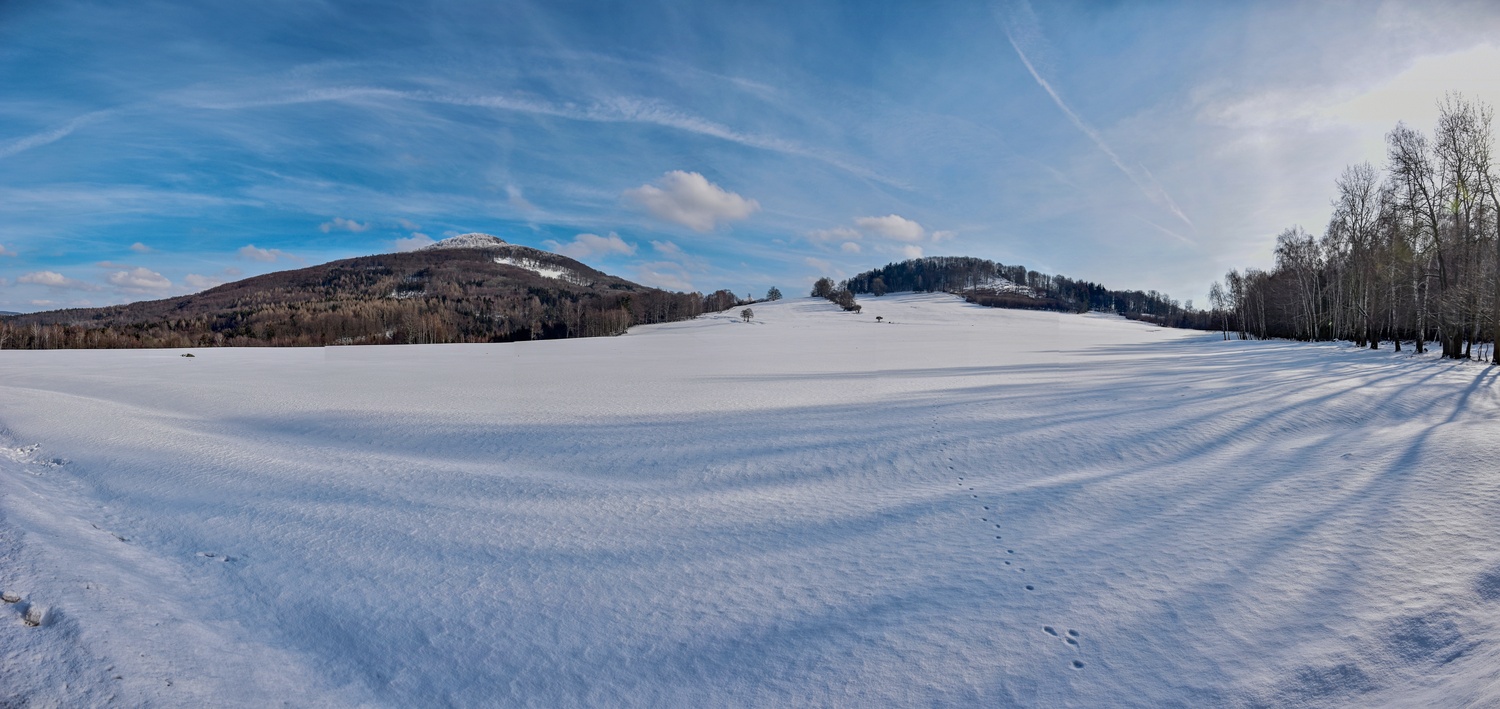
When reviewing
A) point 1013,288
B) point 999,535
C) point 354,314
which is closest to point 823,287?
point 1013,288

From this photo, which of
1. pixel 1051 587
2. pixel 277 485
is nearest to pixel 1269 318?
pixel 1051 587

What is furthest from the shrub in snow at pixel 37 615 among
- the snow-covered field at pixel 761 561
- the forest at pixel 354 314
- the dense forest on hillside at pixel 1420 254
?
the forest at pixel 354 314

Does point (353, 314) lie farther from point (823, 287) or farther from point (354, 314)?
point (823, 287)

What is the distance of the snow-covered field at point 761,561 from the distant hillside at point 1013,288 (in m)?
128

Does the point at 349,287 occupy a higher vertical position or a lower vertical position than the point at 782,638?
higher

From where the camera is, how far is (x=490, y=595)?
4277mm

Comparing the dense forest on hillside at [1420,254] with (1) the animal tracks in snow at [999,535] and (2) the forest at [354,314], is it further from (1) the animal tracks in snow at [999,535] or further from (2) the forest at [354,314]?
(2) the forest at [354,314]

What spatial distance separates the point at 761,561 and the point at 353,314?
115m

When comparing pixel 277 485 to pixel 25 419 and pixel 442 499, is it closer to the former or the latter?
pixel 442 499

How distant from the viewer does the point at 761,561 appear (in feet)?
15.9

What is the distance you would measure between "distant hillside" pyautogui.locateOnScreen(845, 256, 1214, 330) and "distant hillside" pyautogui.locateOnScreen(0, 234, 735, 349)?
200ft

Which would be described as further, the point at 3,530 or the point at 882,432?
the point at 882,432

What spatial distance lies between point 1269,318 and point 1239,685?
90.5 m

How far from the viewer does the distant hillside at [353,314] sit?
64.2m
